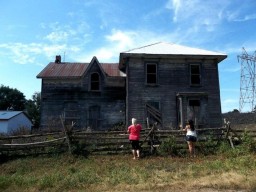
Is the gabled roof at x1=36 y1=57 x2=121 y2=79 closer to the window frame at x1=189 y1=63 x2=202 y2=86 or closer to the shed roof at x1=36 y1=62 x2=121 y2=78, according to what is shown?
the shed roof at x1=36 y1=62 x2=121 y2=78

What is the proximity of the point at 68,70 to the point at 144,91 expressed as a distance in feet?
25.7

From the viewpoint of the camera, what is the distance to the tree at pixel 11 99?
73.1m

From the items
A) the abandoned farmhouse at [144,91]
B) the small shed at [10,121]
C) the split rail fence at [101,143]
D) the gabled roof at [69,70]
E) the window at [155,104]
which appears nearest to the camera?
the split rail fence at [101,143]

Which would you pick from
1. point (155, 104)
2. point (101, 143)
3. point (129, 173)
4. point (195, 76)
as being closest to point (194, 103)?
point (195, 76)

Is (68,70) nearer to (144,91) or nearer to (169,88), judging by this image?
(144,91)

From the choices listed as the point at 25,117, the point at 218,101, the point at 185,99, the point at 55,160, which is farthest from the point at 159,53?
the point at 25,117

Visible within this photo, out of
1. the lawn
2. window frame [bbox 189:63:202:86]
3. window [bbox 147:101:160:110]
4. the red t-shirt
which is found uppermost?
window frame [bbox 189:63:202:86]

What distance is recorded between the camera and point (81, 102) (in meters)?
26.6

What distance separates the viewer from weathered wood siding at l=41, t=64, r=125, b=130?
26359mm

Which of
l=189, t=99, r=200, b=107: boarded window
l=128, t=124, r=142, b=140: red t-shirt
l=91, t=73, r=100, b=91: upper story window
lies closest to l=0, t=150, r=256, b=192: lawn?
l=128, t=124, r=142, b=140: red t-shirt

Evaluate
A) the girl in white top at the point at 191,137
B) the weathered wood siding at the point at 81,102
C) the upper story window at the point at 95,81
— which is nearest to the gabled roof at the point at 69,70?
the weathered wood siding at the point at 81,102

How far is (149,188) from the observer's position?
920 cm

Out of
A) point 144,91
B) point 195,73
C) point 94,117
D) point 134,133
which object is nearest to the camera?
point 134,133

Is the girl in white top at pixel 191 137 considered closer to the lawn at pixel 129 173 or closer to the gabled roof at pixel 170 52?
the lawn at pixel 129 173
